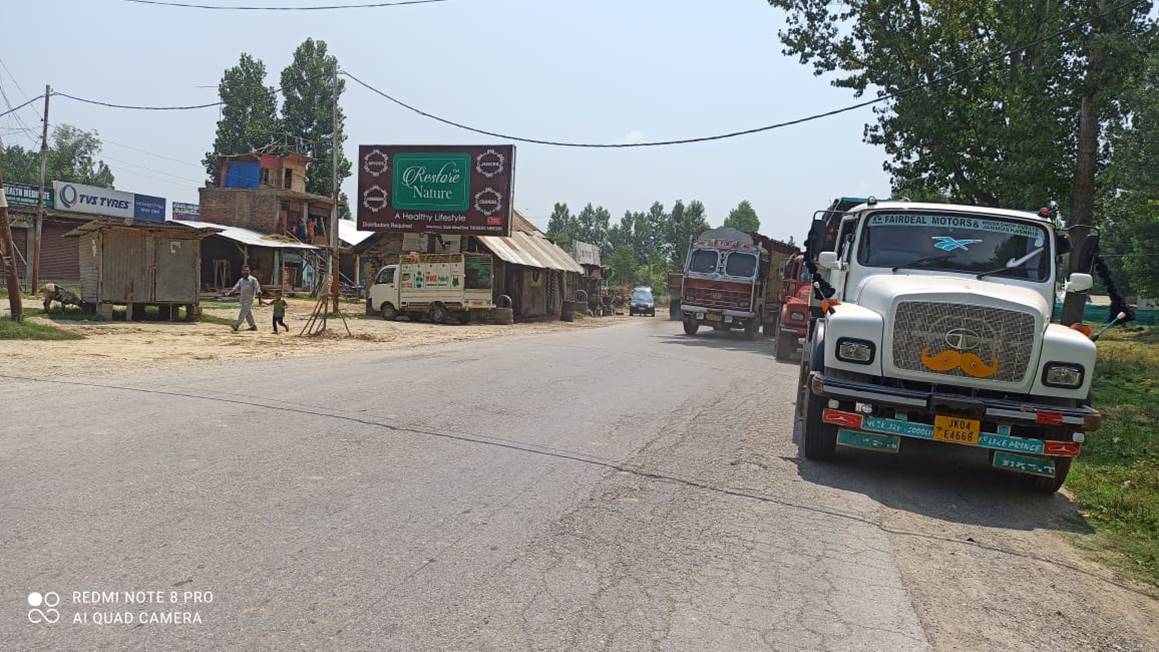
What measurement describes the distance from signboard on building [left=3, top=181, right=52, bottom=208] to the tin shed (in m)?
18.2

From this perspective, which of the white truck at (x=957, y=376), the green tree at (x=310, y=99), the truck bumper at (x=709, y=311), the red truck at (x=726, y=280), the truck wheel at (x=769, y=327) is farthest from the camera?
the green tree at (x=310, y=99)

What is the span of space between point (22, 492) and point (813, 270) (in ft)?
24.7

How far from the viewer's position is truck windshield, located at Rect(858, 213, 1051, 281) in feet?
27.5

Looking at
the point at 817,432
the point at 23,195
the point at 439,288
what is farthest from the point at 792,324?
the point at 23,195

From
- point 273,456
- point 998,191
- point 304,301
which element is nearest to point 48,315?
point 304,301

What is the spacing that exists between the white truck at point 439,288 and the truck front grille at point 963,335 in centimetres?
2471

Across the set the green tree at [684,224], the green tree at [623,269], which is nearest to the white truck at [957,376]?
the green tree at [623,269]

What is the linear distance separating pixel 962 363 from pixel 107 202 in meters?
44.7

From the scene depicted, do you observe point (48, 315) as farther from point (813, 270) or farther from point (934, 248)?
point (934, 248)

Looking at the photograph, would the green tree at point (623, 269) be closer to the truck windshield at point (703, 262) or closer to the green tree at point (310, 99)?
the green tree at point (310, 99)

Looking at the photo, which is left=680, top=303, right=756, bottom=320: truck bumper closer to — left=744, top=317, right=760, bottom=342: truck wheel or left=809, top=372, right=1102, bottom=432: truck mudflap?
left=744, top=317, right=760, bottom=342: truck wheel

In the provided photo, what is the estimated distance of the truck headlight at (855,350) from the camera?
7.17m

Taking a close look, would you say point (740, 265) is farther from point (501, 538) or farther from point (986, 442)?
point (501, 538)

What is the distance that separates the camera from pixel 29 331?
17.3 metres
